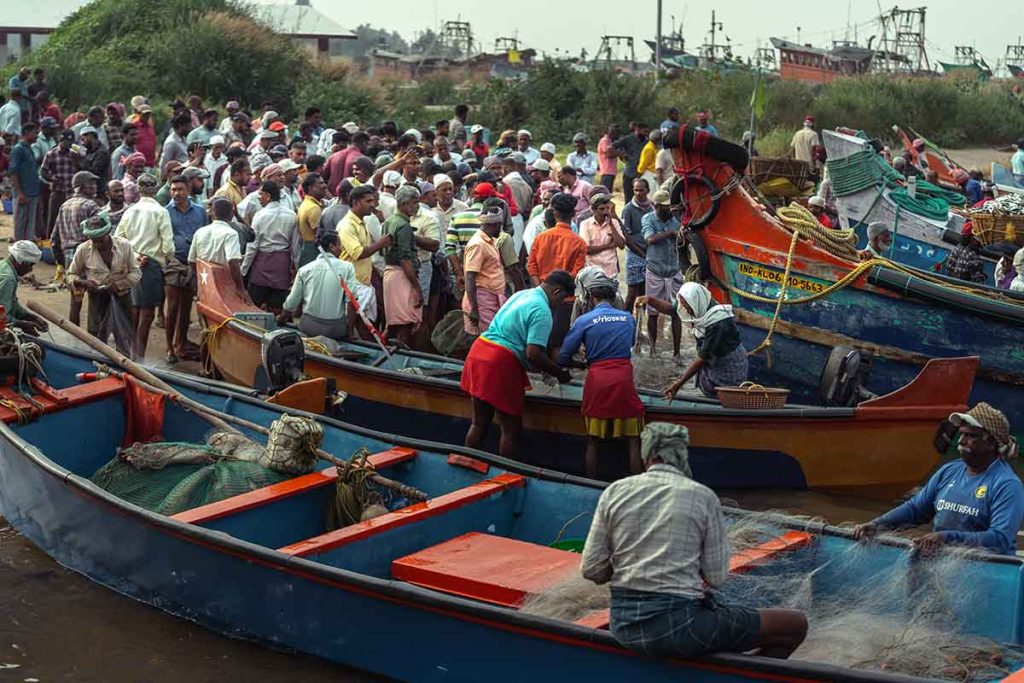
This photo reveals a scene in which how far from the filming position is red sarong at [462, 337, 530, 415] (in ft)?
30.7

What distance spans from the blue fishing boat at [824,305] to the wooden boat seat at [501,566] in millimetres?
4616

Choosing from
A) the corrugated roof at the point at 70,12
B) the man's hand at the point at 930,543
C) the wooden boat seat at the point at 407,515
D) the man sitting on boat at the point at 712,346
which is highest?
the corrugated roof at the point at 70,12

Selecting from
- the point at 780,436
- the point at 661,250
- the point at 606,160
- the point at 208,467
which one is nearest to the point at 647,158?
the point at 606,160

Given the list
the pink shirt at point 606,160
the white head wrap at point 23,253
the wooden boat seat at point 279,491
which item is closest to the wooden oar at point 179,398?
the wooden boat seat at point 279,491

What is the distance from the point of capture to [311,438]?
8156 millimetres

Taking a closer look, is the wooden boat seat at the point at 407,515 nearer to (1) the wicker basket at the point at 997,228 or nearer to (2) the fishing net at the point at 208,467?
(2) the fishing net at the point at 208,467

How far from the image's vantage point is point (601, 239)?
12.8 meters

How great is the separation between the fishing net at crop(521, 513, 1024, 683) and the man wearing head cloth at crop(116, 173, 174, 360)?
6924 millimetres

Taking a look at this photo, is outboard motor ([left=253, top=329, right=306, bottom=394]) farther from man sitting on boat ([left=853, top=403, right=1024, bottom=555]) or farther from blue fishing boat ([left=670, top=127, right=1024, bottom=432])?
man sitting on boat ([left=853, top=403, right=1024, bottom=555])

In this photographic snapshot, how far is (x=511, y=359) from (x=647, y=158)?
1166 centimetres

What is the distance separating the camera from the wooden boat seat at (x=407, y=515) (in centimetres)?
709

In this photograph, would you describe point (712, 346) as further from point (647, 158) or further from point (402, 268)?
point (647, 158)

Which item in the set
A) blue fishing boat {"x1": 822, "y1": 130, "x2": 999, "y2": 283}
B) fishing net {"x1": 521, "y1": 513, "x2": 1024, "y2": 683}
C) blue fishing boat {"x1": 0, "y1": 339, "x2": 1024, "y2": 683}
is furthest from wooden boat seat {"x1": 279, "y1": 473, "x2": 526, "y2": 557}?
blue fishing boat {"x1": 822, "y1": 130, "x2": 999, "y2": 283}

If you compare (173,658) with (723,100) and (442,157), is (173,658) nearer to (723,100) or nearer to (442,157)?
(442,157)
